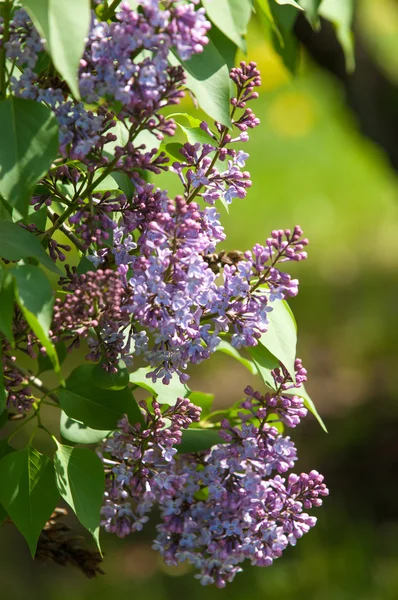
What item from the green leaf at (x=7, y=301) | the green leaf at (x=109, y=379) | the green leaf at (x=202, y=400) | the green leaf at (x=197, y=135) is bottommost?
the green leaf at (x=202, y=400)

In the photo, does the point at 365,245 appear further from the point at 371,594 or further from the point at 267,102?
the point at 371,594

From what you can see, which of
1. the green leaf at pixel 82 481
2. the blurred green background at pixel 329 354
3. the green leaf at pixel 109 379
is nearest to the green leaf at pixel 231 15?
the green leaf at pixel 109 379

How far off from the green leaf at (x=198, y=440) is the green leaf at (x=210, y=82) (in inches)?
15.6

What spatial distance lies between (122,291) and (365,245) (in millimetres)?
5238

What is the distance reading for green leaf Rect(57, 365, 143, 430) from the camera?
995 mm

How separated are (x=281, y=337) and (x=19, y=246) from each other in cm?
32

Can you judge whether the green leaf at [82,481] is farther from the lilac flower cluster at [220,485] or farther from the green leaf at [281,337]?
the green leaf at [281,337]

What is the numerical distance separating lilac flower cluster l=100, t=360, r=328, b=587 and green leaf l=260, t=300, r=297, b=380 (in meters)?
0.07

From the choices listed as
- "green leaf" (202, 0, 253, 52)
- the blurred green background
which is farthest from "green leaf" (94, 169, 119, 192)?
the blurred green background

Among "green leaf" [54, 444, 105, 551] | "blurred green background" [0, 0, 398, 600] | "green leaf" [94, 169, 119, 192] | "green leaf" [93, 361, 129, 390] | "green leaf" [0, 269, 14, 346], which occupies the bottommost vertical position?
"blurred green background" [0, 0, 398, 600]

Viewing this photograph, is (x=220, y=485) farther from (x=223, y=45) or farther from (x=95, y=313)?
(x=223, y=45)

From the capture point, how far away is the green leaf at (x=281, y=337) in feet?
3.17

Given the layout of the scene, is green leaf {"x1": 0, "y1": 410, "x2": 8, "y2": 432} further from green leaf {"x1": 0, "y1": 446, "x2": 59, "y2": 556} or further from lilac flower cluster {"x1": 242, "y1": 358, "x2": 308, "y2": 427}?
lilac flower cluster {"x1": 242, "y1": 358, "x2": 308, "y2": 427}

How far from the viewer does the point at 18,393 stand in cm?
100
